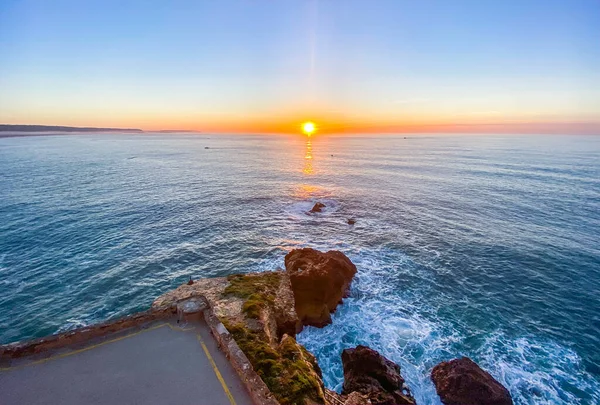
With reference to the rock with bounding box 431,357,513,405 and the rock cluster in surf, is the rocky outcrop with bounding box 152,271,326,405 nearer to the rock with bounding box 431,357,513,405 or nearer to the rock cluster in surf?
the rock cluster in surf

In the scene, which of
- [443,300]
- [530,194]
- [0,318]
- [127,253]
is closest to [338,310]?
[443,300]

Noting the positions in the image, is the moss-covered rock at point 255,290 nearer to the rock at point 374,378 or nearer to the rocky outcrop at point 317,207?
the rock at point 374,378

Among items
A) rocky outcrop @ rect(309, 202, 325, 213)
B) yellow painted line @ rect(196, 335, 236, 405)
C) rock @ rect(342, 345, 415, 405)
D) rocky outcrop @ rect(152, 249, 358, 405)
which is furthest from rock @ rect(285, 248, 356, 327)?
rocky outcrop @ rect(309, 202, 325, 213)

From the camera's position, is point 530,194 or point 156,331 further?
point 530,194

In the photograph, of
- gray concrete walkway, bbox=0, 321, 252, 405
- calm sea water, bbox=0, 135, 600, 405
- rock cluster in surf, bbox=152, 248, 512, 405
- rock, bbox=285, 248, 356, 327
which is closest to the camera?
gray concrete walkway, bbox=0, 321, 252, 405

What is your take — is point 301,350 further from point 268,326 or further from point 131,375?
point 131,375

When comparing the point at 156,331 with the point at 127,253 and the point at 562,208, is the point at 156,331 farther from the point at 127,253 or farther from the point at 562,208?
the point at 562,208

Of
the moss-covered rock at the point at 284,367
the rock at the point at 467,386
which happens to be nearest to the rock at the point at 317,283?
the moss-covered rock at the point at 284,367
